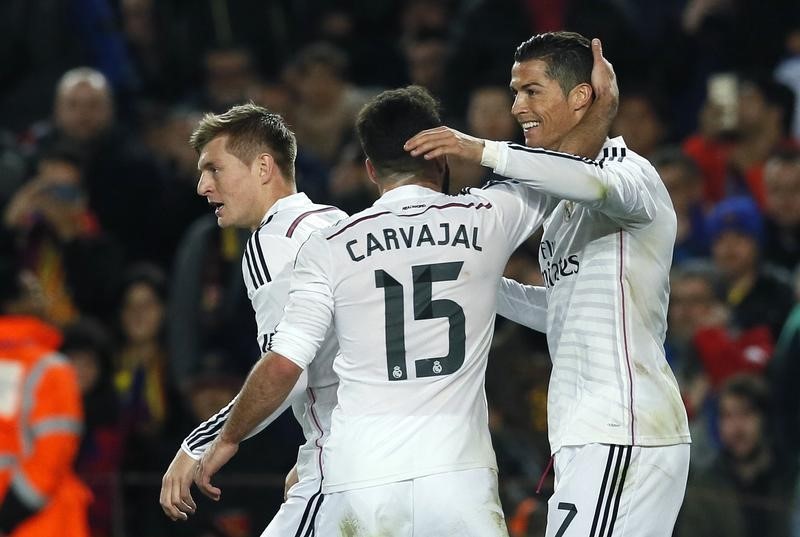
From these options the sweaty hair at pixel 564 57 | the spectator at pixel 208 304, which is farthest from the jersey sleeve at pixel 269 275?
the spectator at pixel 208 304

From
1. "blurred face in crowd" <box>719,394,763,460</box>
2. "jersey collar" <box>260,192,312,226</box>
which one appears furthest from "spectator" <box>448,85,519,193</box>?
"jersey collar" <box>260,192,312,226</box>

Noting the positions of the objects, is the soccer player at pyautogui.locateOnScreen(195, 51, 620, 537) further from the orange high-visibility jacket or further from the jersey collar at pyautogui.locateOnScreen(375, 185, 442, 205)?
the orange high-visibility jacket

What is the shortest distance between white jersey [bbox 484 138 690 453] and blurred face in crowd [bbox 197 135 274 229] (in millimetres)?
1090

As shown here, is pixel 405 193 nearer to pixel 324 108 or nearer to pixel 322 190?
pixel 322 190

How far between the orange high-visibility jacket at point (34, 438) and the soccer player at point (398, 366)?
3217mm

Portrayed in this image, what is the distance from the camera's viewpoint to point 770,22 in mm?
11906

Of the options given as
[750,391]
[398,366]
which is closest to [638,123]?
[750,391]

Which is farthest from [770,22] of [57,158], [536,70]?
[536,70]

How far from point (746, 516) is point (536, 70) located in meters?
3.51

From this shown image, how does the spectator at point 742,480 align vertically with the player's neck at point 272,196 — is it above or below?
below

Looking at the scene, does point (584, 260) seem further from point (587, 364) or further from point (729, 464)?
point (729, 464)

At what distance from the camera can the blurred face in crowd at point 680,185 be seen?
1024 centimetres

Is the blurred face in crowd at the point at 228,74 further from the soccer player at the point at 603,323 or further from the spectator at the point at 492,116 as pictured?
the soccer player at the point at 603,323

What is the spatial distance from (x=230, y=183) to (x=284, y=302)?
1.68 feet
